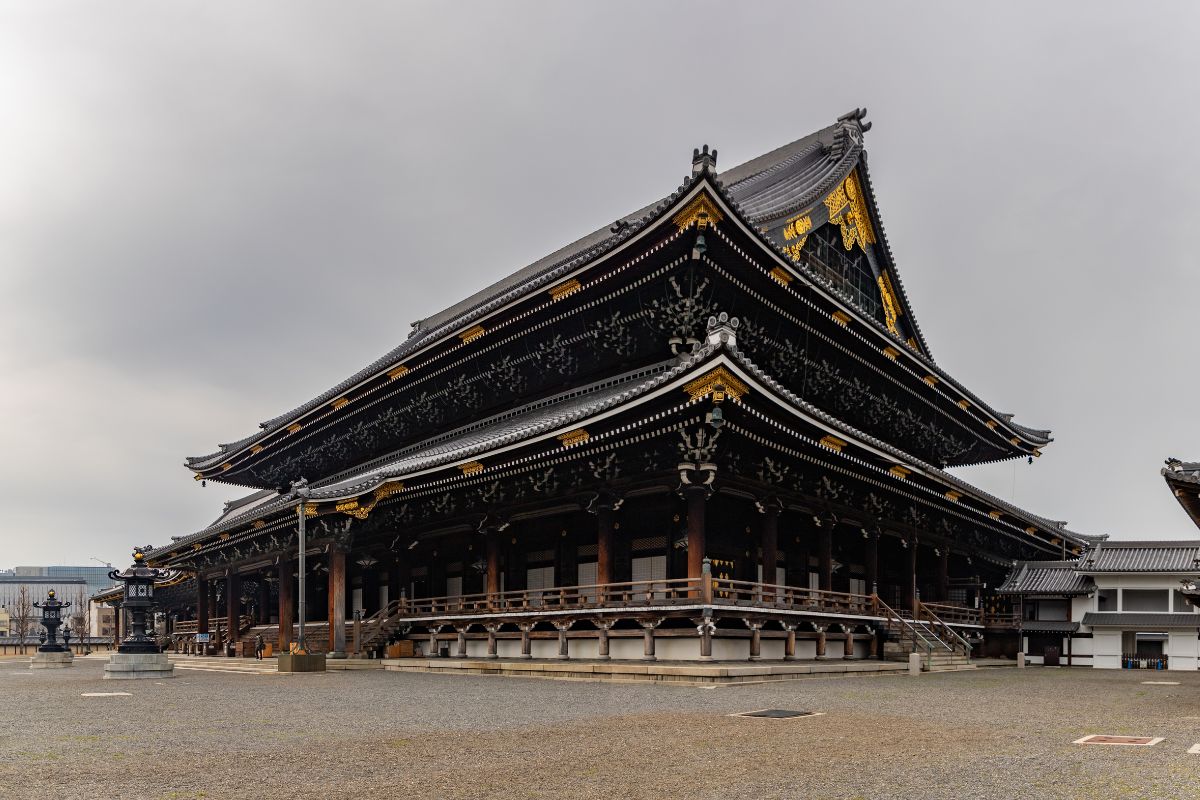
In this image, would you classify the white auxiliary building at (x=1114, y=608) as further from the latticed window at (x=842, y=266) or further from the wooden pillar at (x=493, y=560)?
the wooden pillar at (x=493, y=560)

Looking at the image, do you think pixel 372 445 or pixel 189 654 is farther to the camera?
pixel 189 654

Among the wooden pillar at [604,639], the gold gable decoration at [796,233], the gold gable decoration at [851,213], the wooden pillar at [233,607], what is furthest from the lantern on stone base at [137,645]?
the gold gable decoration at [851,213]

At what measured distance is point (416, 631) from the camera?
33.1 meters

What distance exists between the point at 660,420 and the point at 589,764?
15085 mm

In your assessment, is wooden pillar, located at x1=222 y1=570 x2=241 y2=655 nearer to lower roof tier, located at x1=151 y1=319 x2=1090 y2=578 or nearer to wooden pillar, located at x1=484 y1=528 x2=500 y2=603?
lower roof tier, located at x1=151 y1=319 x2=1090 y2=578

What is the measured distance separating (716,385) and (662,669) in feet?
22.3

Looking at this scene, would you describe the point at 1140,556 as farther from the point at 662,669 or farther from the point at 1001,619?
the point at 662,669

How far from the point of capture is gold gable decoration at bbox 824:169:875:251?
3750 centimetres

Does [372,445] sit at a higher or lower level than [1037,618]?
higher

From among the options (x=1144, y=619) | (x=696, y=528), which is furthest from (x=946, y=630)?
(x=696, y=528)

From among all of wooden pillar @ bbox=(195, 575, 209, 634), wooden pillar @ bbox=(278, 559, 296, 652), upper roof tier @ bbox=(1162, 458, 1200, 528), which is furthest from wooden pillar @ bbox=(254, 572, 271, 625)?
upper roof tier @ bbox=(1162, 458, 1200, 528)

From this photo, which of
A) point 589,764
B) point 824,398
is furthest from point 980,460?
point 589,764

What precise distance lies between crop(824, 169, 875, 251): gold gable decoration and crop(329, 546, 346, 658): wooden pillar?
72.6 ft

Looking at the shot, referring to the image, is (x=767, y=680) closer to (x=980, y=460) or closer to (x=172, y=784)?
(x=172, y=784)
